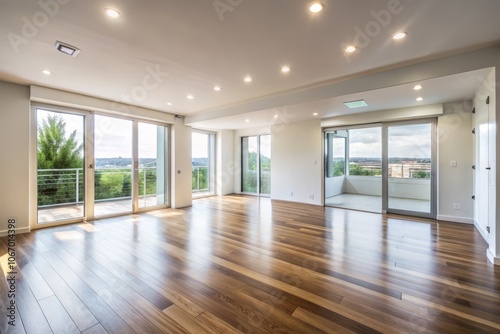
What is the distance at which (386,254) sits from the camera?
10.1ft

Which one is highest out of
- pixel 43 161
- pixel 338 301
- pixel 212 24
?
pixel 212 24

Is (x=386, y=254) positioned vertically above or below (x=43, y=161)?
below

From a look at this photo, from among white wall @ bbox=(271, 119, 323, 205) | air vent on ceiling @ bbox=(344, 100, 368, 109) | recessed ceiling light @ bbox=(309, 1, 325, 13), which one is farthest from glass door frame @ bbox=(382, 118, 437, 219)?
recessed ceiling light @ bbox=(309, 1, 325, 13)

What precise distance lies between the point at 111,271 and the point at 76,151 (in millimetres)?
3422

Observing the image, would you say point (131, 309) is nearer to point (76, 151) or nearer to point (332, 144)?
point (76, 151)

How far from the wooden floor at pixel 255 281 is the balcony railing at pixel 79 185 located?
0.82 metres

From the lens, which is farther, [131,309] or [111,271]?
[111,271]

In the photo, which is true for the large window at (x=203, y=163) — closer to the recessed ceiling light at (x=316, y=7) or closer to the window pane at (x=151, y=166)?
the window pane at (x=151, y=166)

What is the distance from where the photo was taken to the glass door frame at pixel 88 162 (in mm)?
4289

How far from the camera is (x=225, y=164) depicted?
8.76 m

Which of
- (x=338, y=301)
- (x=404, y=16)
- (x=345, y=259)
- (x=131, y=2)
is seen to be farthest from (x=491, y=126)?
(x=131, y=2)

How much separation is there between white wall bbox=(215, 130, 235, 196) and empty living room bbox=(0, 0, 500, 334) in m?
1.92

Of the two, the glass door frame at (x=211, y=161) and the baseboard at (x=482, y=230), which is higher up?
the glass door frame at (x=211, y=161)

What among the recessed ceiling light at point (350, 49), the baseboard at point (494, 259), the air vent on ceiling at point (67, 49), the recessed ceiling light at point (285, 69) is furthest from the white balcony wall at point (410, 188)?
the air vent on ceiling at point (67, 49)
